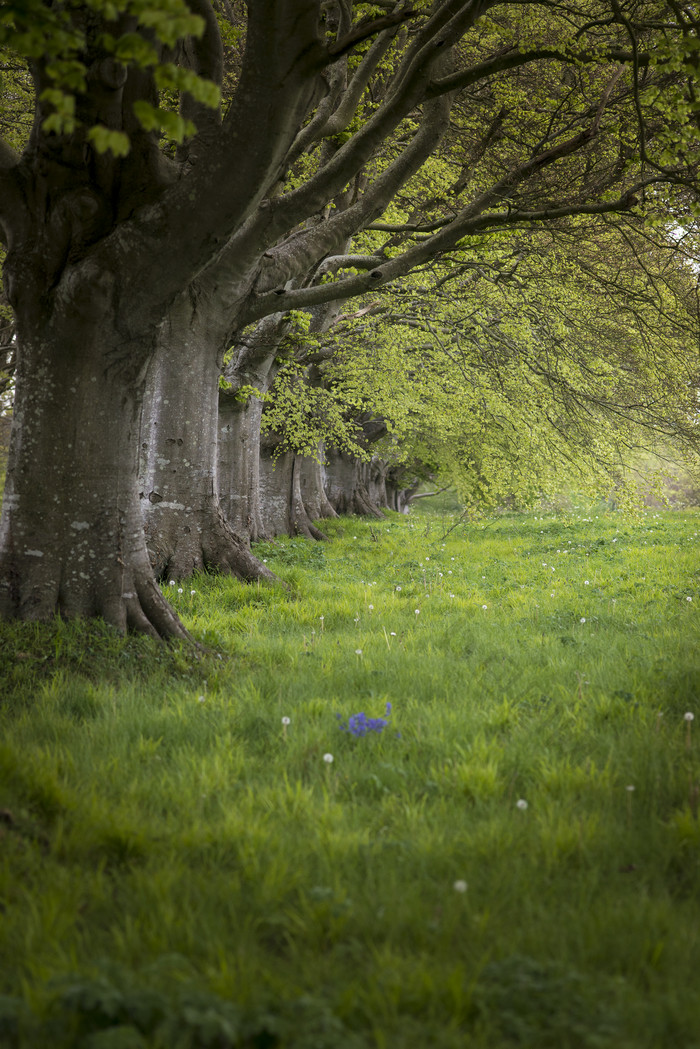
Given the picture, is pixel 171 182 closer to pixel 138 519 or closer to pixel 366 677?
pixel 138 519

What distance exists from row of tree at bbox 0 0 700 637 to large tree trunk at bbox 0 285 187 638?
0.7 inches

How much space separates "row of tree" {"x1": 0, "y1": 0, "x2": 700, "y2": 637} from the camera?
4930mm


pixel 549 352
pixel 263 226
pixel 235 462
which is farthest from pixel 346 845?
pixel 549 352

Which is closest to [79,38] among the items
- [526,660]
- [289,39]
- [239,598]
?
[289,39]

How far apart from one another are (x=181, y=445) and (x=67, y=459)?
10.9 feet

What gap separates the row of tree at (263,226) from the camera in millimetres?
4930

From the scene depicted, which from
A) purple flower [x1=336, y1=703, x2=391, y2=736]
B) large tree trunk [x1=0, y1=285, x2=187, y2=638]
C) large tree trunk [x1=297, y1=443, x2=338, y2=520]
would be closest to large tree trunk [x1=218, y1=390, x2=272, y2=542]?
large tree trunk [x1=0, y1=285, x2=187, y2=638]

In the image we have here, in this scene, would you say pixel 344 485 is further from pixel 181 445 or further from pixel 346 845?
pixel 346 845

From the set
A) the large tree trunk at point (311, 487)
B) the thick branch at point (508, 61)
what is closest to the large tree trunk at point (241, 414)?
the thick branch at point (508, 61)

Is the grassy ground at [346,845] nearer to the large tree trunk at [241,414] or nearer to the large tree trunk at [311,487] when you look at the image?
the large tree trunk at [241,414]

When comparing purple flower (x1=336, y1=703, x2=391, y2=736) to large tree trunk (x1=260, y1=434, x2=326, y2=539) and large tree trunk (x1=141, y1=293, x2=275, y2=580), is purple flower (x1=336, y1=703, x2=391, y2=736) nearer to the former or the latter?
large tree trunk (x1=141, y1=293, x2=275, y2=580)

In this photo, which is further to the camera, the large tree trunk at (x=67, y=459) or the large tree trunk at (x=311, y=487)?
the large tree trunk at (x=311, y=487)

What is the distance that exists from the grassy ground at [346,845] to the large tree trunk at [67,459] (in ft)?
1.44

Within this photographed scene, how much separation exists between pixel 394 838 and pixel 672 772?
1.54 metres
